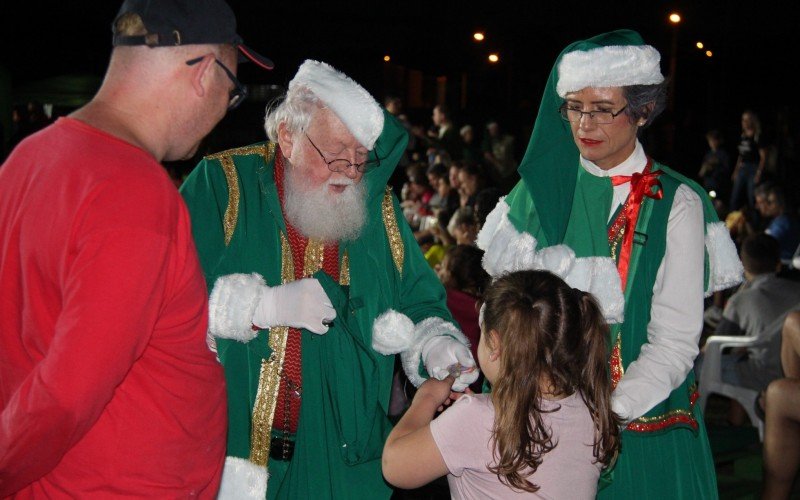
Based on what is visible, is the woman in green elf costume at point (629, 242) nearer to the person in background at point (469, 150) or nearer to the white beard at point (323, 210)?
the white beard at point (323, 210)

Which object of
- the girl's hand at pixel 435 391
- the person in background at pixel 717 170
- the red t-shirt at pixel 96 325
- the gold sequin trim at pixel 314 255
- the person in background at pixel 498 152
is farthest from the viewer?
the person in background at pixel 717 170

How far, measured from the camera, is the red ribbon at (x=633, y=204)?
2.66 metres

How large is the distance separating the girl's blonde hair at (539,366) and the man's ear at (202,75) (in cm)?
93

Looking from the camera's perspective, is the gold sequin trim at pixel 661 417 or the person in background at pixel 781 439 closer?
the gold sequin trim at pixel 661 417

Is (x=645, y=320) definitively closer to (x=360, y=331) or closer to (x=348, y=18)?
(x=360, y=331)

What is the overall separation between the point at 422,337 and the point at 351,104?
71 cm

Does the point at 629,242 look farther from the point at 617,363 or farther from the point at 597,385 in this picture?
the point at 597,385

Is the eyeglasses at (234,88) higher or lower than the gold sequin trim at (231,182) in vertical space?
higher

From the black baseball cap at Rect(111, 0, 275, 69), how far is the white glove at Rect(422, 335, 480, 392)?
118 centimetres

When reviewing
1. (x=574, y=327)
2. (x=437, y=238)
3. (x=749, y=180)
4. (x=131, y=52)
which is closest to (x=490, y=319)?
(x=574, y=327)

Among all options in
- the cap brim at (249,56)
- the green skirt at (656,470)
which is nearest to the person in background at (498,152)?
the green skirt at (656,470)

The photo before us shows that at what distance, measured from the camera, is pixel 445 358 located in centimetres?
262

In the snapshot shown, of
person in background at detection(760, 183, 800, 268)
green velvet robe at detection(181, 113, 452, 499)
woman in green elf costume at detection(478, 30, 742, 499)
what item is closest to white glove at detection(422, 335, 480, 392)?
green velvet robe at detection(181, 113, 452, 499)

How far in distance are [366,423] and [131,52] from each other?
1321 millimetres
